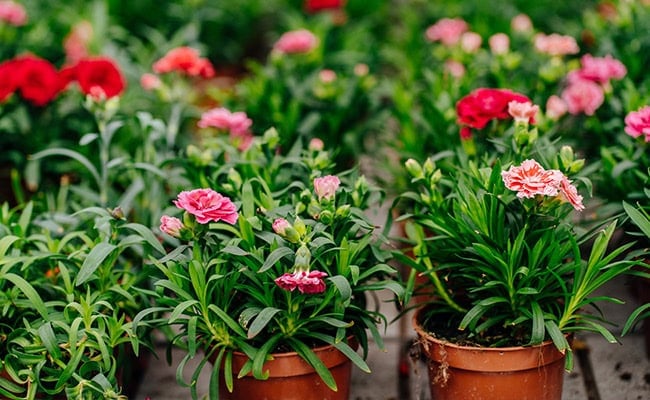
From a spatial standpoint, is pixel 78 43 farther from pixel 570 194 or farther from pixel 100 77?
pixel 570 194

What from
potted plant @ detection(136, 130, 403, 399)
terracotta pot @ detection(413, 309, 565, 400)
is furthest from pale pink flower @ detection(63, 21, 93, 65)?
terracotta pot @ detection(413, 309, 565, 400)

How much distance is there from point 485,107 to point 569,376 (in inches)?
30.6

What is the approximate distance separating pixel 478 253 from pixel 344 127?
1.38m

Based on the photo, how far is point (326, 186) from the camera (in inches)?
85.4

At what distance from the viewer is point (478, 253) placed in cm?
212

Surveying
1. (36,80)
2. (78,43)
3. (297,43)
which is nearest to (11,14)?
(78,43)

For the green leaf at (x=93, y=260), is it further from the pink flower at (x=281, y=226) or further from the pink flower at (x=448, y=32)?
the pink flower at (x=448, y=32)

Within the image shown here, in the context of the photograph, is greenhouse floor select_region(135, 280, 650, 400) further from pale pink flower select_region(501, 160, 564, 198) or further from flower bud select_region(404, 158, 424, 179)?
pale pink flower select_region(501, 160, 564, 198)

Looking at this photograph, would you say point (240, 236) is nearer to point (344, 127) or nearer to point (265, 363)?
point (265, 363)

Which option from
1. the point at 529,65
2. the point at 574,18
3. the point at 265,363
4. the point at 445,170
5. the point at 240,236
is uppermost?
the point at 574,18

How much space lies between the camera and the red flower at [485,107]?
251cm

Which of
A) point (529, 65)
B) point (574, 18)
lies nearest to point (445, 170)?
point (529, 65)

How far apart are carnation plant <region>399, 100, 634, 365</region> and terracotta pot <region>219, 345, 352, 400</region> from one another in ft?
1.00

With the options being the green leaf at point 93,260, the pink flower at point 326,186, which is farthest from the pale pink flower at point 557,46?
the green leaf at point 93,260
